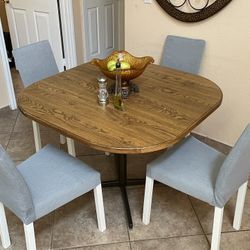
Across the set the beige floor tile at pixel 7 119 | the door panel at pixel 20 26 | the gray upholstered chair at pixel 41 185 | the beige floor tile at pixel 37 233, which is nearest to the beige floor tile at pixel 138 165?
the gray upholstered chair at pixel 41 185

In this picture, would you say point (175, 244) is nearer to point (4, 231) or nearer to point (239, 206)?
point (239, 206)

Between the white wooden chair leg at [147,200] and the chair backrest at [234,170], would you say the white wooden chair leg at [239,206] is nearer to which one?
the chair backrest at [234,170]

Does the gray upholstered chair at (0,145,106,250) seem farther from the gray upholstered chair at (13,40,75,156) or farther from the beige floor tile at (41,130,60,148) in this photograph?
the beige floor tile at (41,130,60,148)

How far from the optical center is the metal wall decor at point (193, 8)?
223 cm

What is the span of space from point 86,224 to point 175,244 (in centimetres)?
55

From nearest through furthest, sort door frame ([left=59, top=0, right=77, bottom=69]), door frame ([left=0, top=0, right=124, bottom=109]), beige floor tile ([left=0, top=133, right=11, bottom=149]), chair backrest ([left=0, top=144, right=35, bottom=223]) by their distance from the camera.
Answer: chair backrest ([left=0, top=144, right=35, bottom=223])
beige floor tile ([left=0, top=133, right=11, bottom=149])
door frame ([left=0, top=0, right=124, bottom=109])
door frame ([left=59, top=0, right=77, bottom=69])

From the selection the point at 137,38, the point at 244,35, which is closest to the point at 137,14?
the point at 137,38

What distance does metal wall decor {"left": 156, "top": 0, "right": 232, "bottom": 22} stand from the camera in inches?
88.0

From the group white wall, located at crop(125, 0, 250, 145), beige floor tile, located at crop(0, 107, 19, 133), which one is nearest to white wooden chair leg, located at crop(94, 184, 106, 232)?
white wall, located at crop(125, 0, 250, 145)

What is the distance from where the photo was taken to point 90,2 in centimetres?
357

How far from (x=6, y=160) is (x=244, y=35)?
1.83 m

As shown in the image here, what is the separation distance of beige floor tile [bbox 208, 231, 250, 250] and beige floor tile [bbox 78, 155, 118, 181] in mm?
834

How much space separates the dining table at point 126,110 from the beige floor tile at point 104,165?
0.15 meters

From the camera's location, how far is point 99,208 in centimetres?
174
